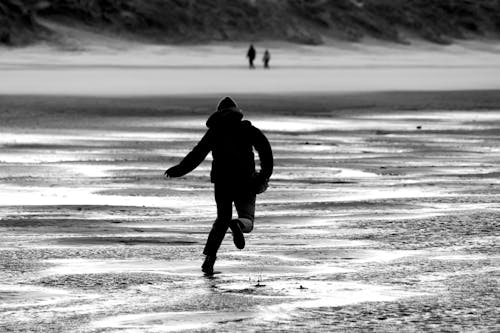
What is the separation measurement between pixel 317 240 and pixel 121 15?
411 feet

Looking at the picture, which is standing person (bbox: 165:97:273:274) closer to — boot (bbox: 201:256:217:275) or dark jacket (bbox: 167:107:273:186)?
dark jacket (bbox: 167:107:273:186)

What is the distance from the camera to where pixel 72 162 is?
870 inches

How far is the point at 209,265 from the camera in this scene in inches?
461

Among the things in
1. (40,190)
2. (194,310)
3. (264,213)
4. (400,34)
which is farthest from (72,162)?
(400,34)

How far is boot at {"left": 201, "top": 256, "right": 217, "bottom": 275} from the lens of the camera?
38.4 ft

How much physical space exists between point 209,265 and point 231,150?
92 centimetres

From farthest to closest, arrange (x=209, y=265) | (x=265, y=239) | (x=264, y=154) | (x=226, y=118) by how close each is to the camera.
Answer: (x=265, y=239) < (x=226, y=118) < (x=264, y=154) < (x=209, y=265)

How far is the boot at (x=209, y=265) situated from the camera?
1171cm

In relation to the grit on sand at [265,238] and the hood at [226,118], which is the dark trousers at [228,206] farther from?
the hood at [226,118]

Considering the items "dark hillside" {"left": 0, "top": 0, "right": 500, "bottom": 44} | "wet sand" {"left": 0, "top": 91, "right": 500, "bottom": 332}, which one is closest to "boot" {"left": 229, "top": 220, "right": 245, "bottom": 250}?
"wet sand" {"left": 0, "top": 91, "right": 500, "bottom": 332}

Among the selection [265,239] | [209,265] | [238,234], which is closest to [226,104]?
[238,234]

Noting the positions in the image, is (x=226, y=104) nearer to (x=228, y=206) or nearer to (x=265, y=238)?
(x=228, y=206)

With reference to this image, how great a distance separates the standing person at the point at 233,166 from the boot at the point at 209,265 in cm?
15

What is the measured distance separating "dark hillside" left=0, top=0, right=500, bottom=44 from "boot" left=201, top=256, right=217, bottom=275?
357 feet
